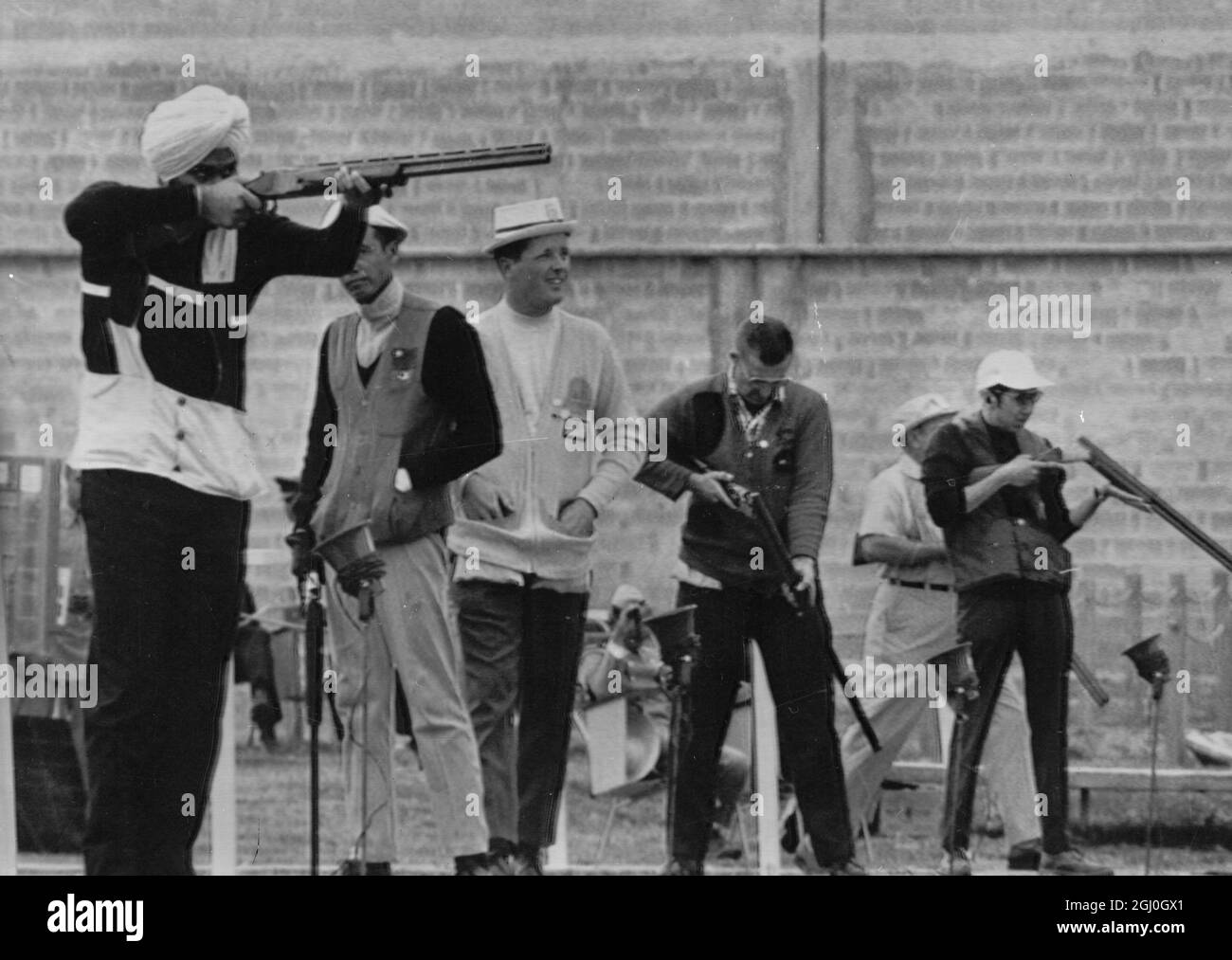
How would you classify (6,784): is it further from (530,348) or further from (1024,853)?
(1024,853)

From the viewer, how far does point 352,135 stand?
6.76 m

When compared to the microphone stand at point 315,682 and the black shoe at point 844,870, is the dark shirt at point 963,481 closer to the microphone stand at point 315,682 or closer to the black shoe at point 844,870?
the black shoe at point 844,870

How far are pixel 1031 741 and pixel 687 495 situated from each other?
1.11 metres

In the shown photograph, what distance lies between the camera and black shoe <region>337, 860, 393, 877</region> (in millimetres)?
6633

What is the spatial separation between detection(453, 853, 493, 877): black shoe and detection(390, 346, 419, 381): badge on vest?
1.24 meters

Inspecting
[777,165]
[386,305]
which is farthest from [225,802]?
[777,165]

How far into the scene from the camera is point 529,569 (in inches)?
262

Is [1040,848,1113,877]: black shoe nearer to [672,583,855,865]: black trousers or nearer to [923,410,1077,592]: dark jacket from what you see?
[672,583,855,865]: black trousers

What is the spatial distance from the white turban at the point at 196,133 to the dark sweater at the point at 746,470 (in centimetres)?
131

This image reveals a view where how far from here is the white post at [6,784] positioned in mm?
6719

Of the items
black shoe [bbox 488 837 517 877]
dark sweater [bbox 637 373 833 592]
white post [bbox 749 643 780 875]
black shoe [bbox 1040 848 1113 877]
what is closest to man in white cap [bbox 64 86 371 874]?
black shoe [bbox 488 837 517 877]

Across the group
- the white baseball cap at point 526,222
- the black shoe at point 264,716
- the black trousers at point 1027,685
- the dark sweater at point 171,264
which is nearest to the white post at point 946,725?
the black trousers at point 1027,685

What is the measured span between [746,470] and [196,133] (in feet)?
5.52
